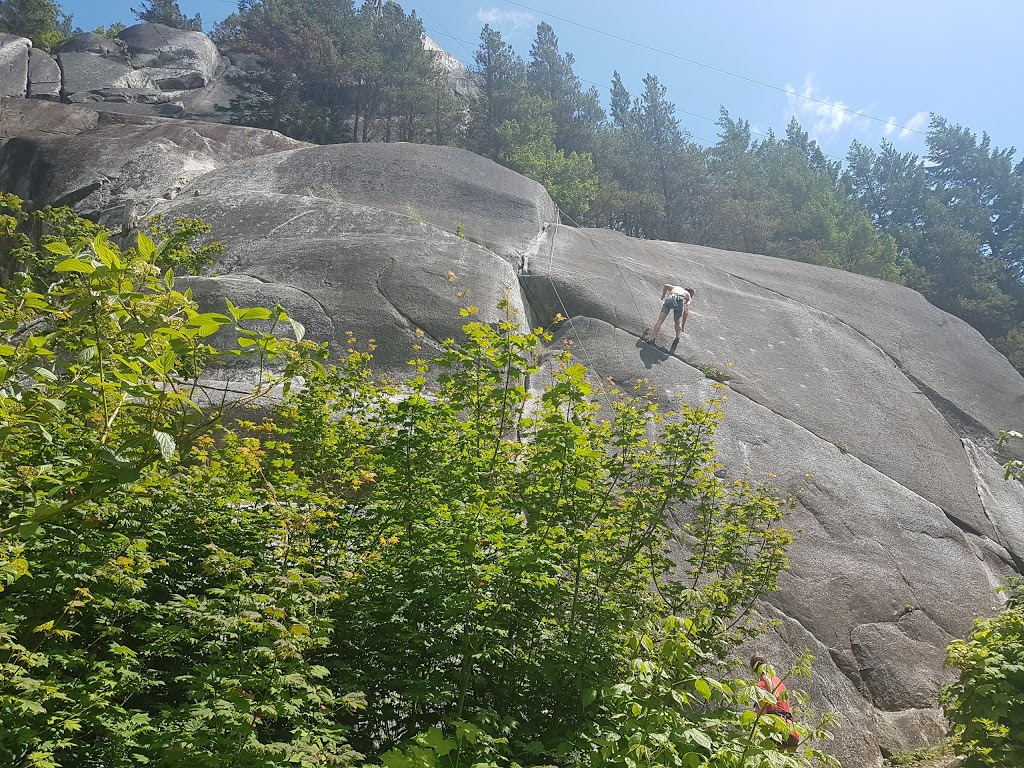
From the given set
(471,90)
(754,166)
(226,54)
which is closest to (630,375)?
(754,166)

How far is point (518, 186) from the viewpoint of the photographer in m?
17.6

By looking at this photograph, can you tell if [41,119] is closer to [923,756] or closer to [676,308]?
[676,308]

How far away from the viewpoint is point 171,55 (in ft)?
133

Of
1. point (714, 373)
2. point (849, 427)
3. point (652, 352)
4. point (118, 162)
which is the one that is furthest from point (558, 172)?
point (849, 427)

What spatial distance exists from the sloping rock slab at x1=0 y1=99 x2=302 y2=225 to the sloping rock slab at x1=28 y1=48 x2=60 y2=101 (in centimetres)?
1705

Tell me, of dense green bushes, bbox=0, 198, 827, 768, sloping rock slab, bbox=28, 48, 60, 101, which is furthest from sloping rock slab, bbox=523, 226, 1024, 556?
sloping rock slab, bbox=28, 48, 60, 101

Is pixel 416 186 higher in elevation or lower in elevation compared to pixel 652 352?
higher

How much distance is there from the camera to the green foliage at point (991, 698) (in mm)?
6500

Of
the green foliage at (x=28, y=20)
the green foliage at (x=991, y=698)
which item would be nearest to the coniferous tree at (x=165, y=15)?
the green foliage at (x=28, y=20)

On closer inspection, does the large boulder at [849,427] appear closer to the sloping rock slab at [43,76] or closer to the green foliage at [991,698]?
the green foliage at [991,698]

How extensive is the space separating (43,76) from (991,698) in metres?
41.4

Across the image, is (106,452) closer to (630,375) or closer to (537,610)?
(537,610)

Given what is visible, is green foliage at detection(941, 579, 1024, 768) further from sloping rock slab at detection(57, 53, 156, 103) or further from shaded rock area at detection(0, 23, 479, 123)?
sloping rock slab at detection(57, 53, 156, 103)

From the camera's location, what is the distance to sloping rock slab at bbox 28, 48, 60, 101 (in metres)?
33.2
